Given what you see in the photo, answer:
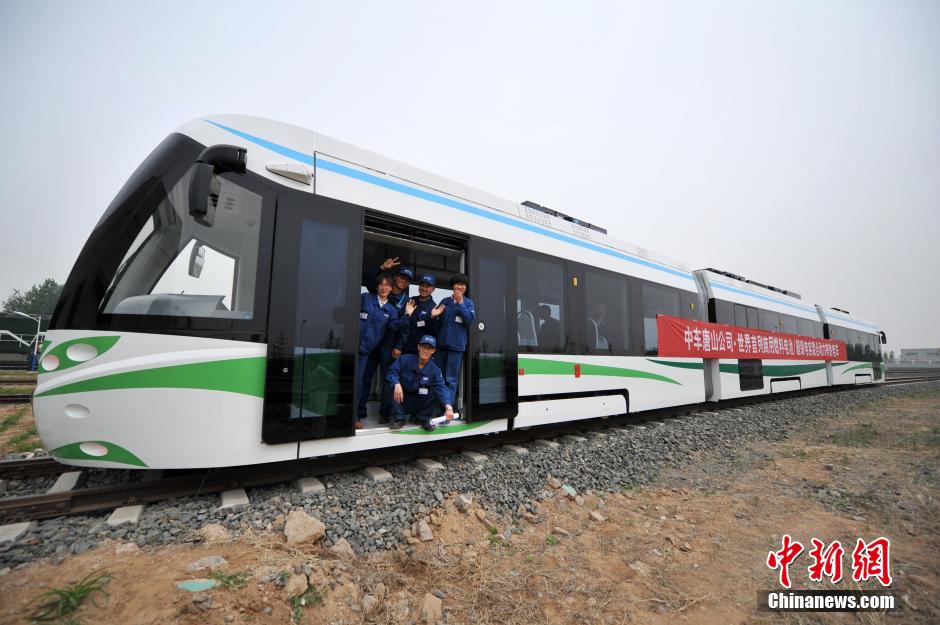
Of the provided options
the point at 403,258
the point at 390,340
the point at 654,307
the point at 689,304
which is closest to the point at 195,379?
the point at 390,340

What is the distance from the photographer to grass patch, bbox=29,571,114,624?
73.1 inches

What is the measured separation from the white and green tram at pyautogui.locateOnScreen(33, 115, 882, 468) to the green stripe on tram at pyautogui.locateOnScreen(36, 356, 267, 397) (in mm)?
10

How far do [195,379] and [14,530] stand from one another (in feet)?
4.26

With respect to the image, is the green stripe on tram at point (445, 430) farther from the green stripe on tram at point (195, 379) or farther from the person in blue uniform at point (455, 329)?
the green stripe on tram at point (195, 379)

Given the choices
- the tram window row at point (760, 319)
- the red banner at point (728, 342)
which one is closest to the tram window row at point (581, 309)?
the red banner at point (728, 342)

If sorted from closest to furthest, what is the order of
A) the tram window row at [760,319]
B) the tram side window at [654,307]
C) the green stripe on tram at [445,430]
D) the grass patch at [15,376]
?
the green stripe on tram at [445,430] < the tram side window at [654,307] < the tram window row at [760,319] < the grass patch at [15,376]

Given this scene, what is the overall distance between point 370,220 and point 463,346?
1727 mm

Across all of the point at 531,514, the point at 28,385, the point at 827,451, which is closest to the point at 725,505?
the point at 531,514

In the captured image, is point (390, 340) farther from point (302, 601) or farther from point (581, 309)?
point (302, 601)

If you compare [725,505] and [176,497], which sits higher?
[176,497]

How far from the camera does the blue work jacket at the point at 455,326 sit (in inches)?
176

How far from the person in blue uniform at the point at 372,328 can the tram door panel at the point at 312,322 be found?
2.21 ft

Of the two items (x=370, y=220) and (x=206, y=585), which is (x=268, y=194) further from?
(x=206, y=585)

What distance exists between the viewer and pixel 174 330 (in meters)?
3.03
